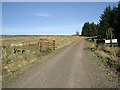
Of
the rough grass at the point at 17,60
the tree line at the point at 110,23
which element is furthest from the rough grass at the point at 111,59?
the rough grass at the point at 17,60

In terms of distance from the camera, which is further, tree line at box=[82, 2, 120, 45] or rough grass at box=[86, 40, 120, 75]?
tree line at box=[82, 2, 120, 45]

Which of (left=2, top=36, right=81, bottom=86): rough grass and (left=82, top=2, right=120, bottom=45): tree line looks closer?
(left=2, top=36, right=81, bottom=86): rough grass

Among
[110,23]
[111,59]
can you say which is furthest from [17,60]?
[110,23]

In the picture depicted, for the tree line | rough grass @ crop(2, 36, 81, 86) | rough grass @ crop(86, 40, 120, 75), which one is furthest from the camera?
the tree line

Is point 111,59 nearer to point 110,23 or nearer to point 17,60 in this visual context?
point 17,60

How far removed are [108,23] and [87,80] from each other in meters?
24.9

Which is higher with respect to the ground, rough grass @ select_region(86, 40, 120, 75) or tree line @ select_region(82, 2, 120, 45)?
tree line @ select_region(82, 2, 120, 45)

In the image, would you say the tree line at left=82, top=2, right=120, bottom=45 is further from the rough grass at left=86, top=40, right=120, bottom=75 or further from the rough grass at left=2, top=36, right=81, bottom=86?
the rough grass at left=2, top=36, right=81, bottom=86

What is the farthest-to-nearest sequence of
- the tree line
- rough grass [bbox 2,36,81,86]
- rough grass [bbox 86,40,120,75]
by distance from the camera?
the tree line
rough grass [bbox 86,40,120,75]
rough grass [bbox 2,36,81,86]

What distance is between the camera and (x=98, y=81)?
Result: 4.53 m

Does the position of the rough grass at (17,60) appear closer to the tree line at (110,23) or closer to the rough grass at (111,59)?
the rough grass at (111,59)

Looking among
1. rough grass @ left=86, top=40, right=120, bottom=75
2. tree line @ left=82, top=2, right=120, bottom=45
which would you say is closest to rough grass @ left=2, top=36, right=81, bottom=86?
rough grass @ left=86, top=40, right=120, bottom=75

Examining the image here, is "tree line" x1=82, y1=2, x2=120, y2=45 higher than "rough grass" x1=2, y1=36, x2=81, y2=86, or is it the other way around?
"tree line" x1=82, y1=2, x2=120, y2=45

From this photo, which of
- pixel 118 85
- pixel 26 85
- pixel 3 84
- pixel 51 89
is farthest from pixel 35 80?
pixel 118 85
